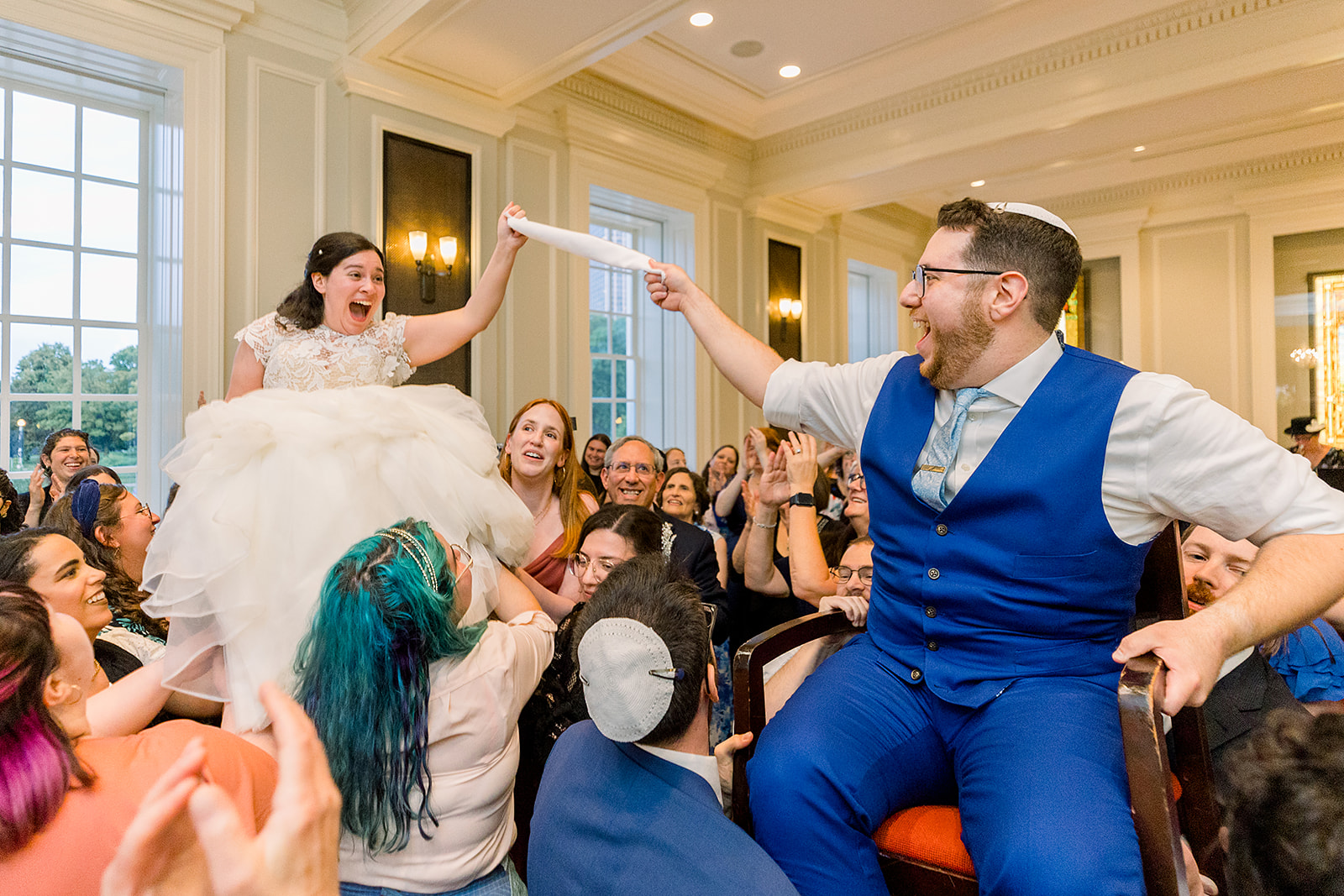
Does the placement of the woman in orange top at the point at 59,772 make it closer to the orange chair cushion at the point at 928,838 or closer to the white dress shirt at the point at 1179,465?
the orange chair cushion at the point at 928,838

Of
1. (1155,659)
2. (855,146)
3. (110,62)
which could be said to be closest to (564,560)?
(1155,659)

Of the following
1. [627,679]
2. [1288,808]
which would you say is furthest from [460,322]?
[1288,808]

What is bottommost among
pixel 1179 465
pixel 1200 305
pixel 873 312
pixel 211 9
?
pixel 1179 465

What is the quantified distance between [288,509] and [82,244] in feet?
13.8

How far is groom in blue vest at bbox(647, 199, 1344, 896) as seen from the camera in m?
1.19

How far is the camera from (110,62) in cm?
440

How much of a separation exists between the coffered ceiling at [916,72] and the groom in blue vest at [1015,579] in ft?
12.8

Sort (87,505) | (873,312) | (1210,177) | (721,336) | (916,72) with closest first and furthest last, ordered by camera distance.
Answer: (721,336), (87,505), (916,72), (1210,177), (873,312)

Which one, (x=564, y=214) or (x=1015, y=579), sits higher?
(x=564, y=214)

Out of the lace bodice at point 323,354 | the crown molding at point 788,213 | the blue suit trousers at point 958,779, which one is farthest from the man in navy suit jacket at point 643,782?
the crown molding at point 788,213

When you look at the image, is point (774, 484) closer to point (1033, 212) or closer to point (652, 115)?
point (1033, 212)

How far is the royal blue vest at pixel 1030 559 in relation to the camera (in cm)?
135

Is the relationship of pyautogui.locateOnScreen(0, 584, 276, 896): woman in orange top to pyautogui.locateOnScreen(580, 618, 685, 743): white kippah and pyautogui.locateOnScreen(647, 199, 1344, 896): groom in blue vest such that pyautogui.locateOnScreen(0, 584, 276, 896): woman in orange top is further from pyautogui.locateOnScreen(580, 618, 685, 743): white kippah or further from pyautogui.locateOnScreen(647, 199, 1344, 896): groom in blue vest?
pyautogui.locateOnScreen(647, 199, 1344, 896): groom in blue vest

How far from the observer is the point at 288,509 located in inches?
66.2
